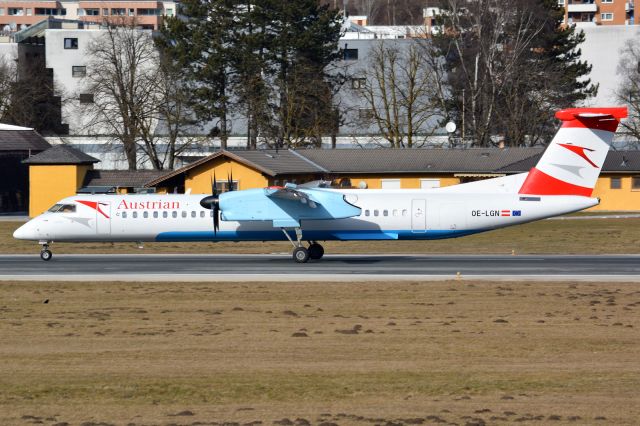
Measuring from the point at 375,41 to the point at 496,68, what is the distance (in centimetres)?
1743

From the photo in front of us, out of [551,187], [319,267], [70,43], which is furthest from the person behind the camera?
[70,43]

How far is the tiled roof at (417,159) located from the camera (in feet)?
234

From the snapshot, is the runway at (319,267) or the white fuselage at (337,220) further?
the white fuselage at (337,220)

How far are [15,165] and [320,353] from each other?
65.2 m

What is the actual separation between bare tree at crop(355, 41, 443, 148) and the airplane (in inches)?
1600

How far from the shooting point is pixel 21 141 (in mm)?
82000

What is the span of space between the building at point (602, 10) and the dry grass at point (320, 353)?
13490 centimetres

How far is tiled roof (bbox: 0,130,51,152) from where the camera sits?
80688 millimetres

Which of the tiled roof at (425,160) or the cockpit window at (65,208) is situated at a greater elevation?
the tiled roof at (425,160)

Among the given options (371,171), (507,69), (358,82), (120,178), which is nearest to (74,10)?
(358,82)

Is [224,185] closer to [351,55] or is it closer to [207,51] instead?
[207,51]

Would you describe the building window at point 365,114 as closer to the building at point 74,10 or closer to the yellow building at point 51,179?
the yellow building at point 51,179

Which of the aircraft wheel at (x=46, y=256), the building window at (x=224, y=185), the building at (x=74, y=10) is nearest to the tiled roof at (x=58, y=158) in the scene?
the building window at (x=224, y=185)

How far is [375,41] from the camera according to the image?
99750mm
